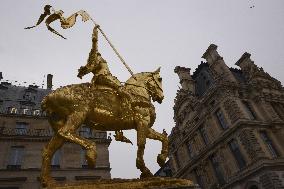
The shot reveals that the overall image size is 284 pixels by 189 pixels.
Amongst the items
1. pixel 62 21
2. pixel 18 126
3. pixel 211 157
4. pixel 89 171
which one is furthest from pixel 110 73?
pixel 211 157

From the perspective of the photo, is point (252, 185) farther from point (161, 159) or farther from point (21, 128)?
point (161, 159)

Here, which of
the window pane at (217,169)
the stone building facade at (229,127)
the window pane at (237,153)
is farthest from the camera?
the window pane at (217,169)

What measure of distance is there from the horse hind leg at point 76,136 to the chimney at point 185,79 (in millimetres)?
36539

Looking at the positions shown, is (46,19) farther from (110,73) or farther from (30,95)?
(30,95)

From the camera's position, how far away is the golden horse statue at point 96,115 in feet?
18.3

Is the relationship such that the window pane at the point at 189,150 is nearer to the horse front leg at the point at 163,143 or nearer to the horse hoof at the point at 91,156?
the horse front leg at the point at 163,143

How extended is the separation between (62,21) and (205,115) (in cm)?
3135

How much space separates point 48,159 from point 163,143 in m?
2.36

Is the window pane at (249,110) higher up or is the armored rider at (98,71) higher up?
the window pane at (249,110)

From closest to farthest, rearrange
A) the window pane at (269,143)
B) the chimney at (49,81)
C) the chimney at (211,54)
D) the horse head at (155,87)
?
the horse head at (155,87) < the window pane at (269,143) < the chimney at (211,54) < the chimney at (49,81)

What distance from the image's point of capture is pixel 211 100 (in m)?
35.8

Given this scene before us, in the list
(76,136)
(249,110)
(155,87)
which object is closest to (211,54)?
(249,110)

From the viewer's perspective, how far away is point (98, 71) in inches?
257

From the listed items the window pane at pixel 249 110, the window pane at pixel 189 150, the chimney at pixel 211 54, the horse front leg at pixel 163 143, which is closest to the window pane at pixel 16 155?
the window pane at pixel 189 150
